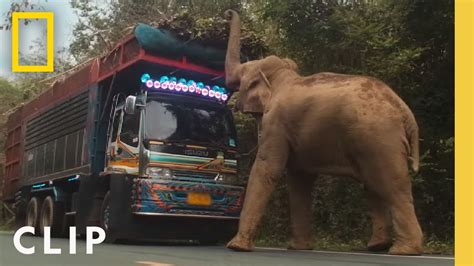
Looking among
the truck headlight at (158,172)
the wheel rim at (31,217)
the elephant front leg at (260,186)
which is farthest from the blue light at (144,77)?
the wheel rim at (31,217)

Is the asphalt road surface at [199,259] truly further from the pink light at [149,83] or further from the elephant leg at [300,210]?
the pink light at [149,83]

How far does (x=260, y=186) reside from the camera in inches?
300

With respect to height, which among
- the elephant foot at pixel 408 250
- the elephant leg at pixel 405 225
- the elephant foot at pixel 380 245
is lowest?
the elephant foot at pixel 380 245

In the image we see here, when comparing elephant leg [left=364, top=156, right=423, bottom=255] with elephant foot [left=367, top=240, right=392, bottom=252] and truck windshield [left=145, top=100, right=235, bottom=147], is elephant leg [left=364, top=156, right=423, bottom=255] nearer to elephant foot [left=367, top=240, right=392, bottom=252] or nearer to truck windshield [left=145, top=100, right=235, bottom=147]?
elephant foot [left=367, top=240, right=392, bottom=252]

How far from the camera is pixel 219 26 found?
960cm

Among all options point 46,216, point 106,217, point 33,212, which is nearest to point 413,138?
point 106,217

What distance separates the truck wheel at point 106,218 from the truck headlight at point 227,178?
1.62 metres

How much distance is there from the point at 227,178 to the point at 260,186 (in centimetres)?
182

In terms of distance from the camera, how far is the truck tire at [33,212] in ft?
40.9

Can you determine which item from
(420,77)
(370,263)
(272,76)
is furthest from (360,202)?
(370,263)

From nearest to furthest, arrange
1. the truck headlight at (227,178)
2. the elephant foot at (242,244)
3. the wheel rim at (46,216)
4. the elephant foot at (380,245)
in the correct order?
the elephant foot at (242,244)
the elephant foot at (380,245)
the truck headlight at (227,178)
the wheel rim at (46,216)

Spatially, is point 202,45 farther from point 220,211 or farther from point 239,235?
point 239,235

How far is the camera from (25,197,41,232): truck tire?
12.5 metres

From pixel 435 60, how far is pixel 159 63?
477 centimetres
